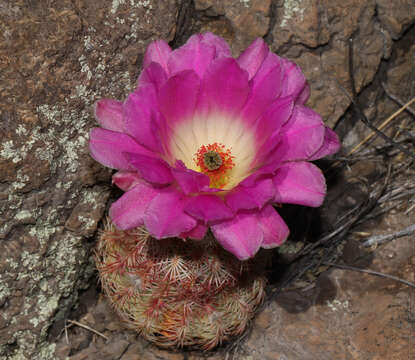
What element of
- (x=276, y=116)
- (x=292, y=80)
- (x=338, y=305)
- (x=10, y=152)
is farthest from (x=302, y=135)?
(x=10, y=152)

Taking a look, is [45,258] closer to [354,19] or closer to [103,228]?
[103,228]

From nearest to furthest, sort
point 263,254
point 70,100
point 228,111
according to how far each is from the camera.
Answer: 1. point 228,111
2. point 70,100
3. point 263,254

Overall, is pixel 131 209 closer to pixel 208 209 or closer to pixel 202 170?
pixel 208 209

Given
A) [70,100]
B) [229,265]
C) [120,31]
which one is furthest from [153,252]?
[120,31]

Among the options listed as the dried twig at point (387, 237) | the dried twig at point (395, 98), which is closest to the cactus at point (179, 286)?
the dried twig at point (387, 237)

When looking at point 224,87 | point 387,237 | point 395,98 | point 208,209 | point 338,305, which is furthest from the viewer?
point 395,98

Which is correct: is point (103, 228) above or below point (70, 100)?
below

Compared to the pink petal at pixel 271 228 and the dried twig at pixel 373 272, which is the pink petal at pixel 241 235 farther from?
the dried twig at pixel 373 272
